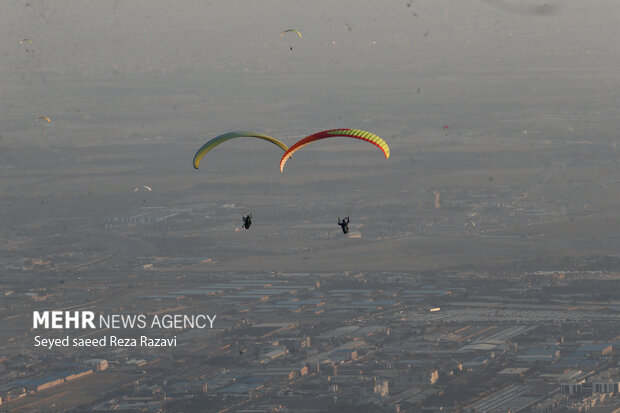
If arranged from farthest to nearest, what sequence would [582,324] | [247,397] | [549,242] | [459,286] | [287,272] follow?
1. [549,242]
2. [287,272]
3. [459,286]
4. [582,324]
5. [247,397]

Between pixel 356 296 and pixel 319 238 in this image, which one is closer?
pixel 356 296

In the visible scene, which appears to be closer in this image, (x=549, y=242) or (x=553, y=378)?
(x=553, y=378)

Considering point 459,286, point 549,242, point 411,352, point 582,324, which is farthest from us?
point 549,242

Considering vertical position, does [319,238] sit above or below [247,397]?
above

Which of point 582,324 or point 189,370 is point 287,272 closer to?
point 582,324

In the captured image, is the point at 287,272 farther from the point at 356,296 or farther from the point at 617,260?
the point at 617,260

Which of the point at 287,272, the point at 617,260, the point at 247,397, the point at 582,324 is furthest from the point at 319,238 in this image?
the point at 247,397

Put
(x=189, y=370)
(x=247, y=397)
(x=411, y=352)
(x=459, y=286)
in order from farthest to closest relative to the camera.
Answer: (x=459, y=286) < (x=411, y=352) < (x=189, y=370) < (x=247, y=397)

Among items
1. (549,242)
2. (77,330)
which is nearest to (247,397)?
(77,330)

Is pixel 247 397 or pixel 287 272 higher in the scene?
pixel 287 272
